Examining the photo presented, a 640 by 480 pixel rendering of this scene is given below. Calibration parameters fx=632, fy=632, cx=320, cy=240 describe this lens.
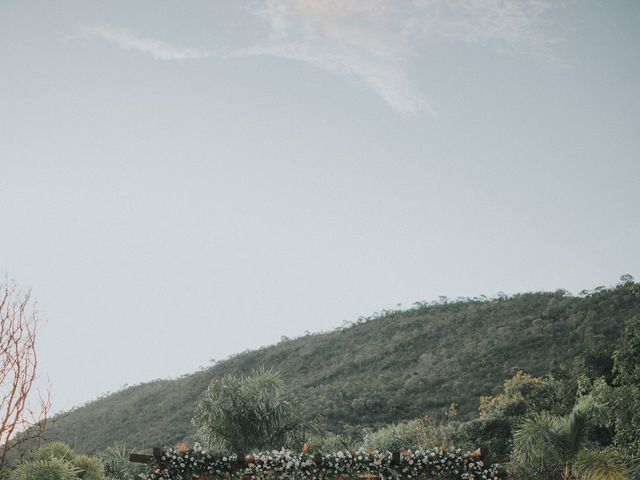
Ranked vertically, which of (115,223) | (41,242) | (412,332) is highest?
(115,223)

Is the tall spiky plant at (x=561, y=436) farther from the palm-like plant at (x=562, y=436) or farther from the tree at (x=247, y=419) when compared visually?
the tree at (x=247, y=419)

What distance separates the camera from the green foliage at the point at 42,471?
8.41m

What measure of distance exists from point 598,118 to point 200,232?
17325 mm

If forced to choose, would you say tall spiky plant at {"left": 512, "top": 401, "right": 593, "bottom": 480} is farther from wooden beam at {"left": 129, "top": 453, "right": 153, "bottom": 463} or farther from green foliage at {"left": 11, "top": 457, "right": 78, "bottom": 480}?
green foliage at {"left": 11, "top": 457, "right": 78, "bottom": 480}

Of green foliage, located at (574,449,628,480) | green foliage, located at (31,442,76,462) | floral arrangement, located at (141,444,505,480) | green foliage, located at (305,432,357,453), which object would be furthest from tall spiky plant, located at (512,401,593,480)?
green foliage, located at (31,442,76,462)

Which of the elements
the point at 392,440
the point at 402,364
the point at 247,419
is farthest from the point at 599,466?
the point at 402,364

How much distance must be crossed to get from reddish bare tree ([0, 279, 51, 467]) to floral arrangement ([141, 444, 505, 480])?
3.43m

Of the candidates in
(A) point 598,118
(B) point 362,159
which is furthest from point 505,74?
(B) point 362,159

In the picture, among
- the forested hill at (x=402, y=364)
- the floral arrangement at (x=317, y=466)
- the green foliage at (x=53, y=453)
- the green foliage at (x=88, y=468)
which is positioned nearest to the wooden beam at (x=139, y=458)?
the floral arrangement at (x=317, y=466)

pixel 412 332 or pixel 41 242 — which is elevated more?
pixel 41 242

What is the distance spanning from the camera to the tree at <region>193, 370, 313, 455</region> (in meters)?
17.0

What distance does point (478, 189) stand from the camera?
24766 millimetres

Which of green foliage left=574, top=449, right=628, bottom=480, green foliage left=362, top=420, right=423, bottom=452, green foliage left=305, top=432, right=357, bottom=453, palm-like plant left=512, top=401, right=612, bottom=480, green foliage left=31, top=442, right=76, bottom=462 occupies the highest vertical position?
green foliage left=31, top=442, right=76, bottom=462

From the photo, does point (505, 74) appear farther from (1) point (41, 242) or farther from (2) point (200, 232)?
(1) point (41, 242)
